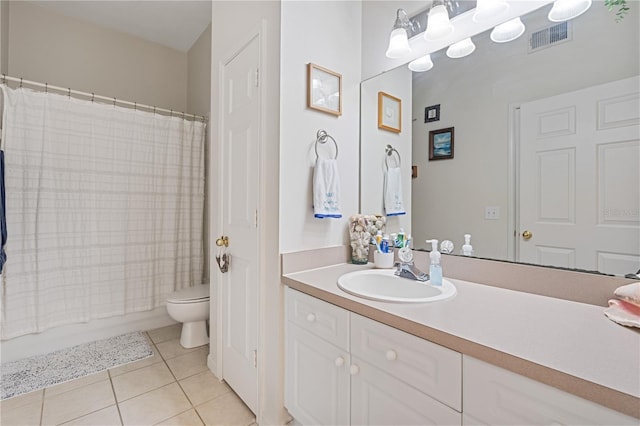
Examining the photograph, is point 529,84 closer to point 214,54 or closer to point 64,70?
point 214,54

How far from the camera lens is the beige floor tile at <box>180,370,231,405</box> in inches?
65.6

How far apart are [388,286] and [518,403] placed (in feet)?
2.26

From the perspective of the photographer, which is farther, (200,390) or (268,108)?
(200,390)

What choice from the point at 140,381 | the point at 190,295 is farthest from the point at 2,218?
the point at 140,381

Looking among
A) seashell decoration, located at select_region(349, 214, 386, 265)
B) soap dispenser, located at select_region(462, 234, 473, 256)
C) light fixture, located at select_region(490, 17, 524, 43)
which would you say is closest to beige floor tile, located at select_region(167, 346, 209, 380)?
seashell decoration, located at select_region(349, 214, 386, 265)

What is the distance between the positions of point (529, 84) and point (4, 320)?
10.8 ft

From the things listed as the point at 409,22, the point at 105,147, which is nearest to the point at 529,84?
the point at 409,22

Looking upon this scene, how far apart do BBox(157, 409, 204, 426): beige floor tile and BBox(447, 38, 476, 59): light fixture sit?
7.14 ft

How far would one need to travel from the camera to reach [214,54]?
6.23ft

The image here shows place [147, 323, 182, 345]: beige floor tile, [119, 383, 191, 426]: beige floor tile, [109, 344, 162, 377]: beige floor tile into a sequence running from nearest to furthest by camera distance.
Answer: [119, 383, 191, 426]: beige floor tile
[109, 344, 162, 377]: beige floor tile
[147, 323, 182, 345]: beige floor tile

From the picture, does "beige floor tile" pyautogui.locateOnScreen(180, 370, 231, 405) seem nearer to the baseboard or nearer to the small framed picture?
the baseboard

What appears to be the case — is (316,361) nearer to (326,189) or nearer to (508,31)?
(326,189)

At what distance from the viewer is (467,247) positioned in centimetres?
129

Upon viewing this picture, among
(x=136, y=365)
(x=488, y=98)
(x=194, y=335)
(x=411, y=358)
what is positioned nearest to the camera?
(x=411, y=358)
